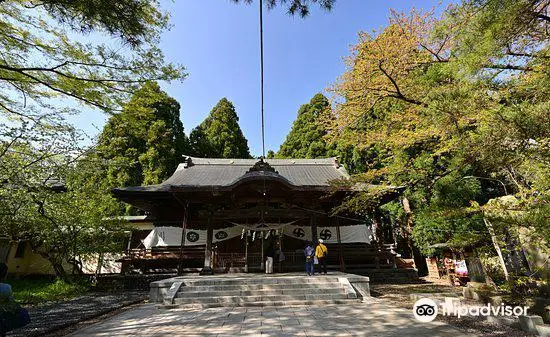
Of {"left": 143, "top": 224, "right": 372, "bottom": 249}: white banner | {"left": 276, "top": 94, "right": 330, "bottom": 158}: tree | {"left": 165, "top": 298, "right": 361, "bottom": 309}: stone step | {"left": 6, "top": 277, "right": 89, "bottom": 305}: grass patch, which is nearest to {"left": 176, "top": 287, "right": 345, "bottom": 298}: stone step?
{"left": 165, "top": 298, "right": 361, "bottom": 309}: stone step

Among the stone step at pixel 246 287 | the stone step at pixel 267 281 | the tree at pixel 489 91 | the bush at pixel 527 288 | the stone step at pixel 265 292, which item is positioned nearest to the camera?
the tree at pixel 489 91

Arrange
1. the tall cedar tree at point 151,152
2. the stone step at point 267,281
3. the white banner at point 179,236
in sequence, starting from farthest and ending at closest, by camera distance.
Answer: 1. the tall cedar tree at point 151,152
2. the white banner at point 179,236
3. the stone step at point 267,281

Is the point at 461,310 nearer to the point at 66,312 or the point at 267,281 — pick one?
the point at 267,281

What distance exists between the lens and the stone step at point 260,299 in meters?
7.22

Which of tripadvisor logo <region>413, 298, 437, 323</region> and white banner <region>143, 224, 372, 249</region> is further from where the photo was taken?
white banner <region>143, 224, 372, 249</region>

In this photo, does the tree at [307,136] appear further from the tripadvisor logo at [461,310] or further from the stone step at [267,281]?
the tripadvisor logo at [461,310]

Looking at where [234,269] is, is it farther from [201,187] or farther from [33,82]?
[33,82]

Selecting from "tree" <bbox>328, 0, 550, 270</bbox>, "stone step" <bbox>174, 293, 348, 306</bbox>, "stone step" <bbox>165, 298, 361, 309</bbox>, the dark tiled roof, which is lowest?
"stone step" <bbox>165, 298, 361, 309</bbox>

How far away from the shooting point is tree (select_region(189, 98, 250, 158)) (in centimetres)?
2916

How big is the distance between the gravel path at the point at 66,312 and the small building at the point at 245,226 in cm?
317

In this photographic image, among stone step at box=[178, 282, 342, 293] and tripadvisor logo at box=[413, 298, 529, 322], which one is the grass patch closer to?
stone step at box=[178, 282, 342, 293]

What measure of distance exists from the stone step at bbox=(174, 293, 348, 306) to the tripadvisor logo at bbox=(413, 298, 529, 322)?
2163 millimetres

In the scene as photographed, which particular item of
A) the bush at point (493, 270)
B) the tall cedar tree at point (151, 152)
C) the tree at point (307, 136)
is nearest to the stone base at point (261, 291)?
the bush at point (493, 270)

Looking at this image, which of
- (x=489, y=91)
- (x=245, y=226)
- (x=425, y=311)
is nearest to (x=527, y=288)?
(x=425, y=311)
